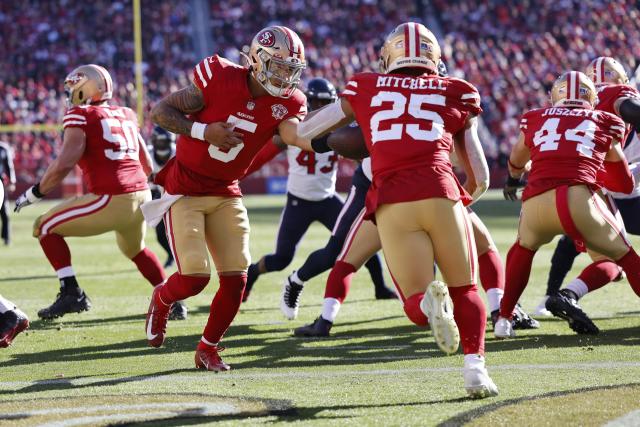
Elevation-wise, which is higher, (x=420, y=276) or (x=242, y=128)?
(x=242, y=128)

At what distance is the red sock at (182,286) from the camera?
5.48 meters

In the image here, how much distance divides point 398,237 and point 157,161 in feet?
21.6

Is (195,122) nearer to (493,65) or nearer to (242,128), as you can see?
(242,128)

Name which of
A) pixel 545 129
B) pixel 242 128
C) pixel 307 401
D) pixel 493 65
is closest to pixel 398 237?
pixel 307 401

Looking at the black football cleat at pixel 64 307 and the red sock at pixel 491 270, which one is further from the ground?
the red sock at pixel 491 270

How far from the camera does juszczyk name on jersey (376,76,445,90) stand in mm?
4500

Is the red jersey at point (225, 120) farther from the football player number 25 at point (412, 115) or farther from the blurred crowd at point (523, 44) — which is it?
the blurred crowd at point (523, 44)

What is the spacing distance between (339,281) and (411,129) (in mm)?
2278

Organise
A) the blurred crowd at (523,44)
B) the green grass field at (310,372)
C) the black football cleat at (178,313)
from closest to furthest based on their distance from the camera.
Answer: the green grass field at (310,372)
the black football cleat at (178,313)
the blurred crowd at (523,44)

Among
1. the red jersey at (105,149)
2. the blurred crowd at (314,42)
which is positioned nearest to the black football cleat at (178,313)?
the red jersey at (105,149)

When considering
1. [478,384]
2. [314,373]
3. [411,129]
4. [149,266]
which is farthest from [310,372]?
[149,266]

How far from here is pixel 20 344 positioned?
6.34m

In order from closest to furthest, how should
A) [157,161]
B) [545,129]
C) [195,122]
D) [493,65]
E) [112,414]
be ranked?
1. [112,414]
2. [195,122]
3. [545,129]
4. [157,161]
5. [493,65]

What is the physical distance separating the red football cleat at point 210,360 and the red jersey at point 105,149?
207cm
